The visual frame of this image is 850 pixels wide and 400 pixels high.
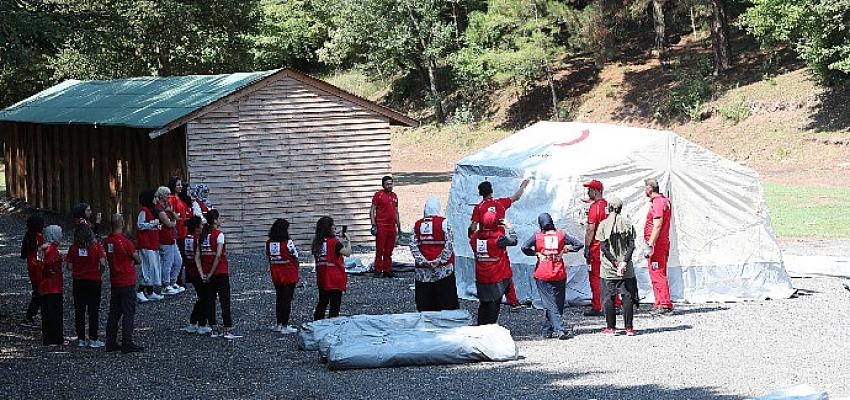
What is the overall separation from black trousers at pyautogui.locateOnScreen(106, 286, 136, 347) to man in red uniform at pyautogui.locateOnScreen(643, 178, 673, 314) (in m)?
6.24

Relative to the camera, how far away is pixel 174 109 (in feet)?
72.3

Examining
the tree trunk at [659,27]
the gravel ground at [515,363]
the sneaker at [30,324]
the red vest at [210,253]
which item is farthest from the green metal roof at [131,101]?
the tree trunk at [659,27]

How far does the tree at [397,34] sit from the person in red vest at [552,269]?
137 feet

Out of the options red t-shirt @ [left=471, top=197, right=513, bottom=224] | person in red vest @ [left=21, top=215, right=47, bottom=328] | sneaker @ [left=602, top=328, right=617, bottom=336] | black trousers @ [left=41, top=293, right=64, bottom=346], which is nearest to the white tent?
red t-shirt @ [left=471, top=197, right=513, bottom=224]

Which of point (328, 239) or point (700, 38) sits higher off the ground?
point (700, 38)

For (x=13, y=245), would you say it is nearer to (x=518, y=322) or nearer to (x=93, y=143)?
(x=93, y=143)

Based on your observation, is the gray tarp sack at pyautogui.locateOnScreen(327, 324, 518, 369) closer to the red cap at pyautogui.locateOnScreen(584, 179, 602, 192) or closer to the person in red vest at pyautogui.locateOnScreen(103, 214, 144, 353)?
the person in red vest at pyautogui.locateOnScreen(103, 214, 144, 353)

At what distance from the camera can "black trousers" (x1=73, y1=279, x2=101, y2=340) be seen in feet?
42.2

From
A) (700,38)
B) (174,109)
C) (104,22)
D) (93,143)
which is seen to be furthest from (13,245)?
(700,38)

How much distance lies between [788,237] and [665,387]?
→ 13667 millimetres

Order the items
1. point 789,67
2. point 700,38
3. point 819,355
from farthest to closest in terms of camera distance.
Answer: point 700,38, point 789,67, point 819,355

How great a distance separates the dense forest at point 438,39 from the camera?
3872 centimetres

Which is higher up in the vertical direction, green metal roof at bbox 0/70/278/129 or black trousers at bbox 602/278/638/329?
green metal roof at bbox 0/70/278/129

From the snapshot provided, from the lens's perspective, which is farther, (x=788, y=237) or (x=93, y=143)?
(x=93, y=143)
